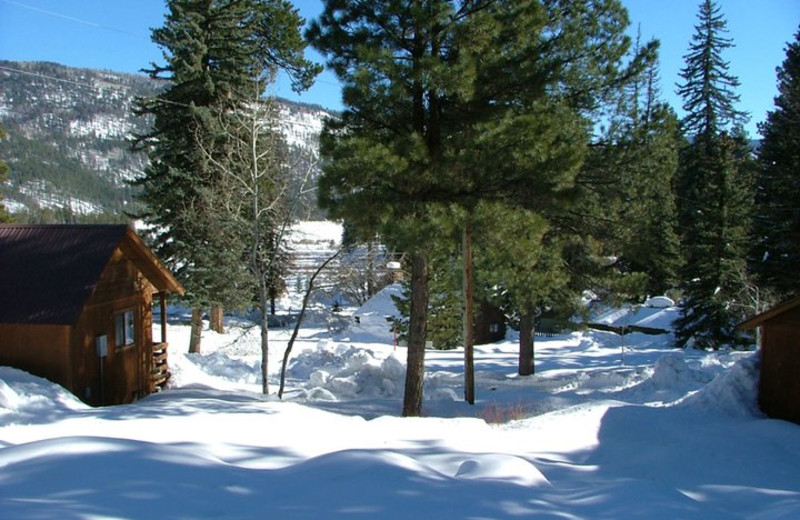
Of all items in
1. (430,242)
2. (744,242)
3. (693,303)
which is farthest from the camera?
(693,303)

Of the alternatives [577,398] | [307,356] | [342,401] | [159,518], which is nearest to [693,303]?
[577,398]

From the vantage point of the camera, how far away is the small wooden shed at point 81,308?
38.0ft

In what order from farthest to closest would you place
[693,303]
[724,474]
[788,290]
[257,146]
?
[693,303], [788,290], [257,146], [724,474]

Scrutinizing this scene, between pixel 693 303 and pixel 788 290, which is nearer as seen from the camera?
pixel 788 290

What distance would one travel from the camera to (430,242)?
10273 millimetres

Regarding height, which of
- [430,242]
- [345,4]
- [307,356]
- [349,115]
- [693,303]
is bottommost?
[307,356]

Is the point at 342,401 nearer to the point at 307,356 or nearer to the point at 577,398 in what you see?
the point at 577,398

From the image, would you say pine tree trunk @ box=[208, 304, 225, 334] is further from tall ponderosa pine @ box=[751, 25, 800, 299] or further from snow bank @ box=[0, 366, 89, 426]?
tall ponderosa pine @ box=[751, 25, 800, 299]

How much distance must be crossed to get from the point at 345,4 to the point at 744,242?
21.1 m

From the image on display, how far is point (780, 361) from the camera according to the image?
1143cm

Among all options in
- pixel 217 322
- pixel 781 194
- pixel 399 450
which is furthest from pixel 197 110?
pixel 781 194

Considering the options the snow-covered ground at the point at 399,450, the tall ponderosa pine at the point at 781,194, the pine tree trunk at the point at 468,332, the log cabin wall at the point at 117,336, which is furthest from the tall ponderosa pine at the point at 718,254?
the log cabin wall at the point at 117,336

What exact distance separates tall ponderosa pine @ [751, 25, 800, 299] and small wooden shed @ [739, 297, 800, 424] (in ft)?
27.3

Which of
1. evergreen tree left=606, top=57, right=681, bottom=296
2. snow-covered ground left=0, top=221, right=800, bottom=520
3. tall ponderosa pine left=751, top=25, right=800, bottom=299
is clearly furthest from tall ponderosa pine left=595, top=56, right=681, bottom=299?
tall ponderosa pine left=751, top=25, right=800, bottom=299
